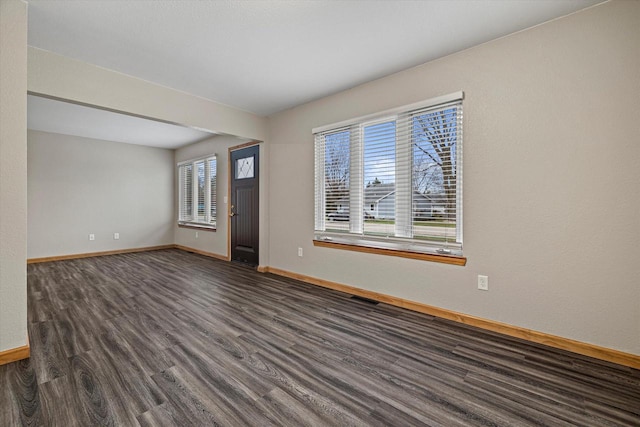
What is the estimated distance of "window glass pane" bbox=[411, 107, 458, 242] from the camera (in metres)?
2.68

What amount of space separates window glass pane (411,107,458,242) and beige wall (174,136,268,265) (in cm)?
253

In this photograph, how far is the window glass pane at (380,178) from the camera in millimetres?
3117

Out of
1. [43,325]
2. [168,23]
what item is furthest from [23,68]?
[43,325]

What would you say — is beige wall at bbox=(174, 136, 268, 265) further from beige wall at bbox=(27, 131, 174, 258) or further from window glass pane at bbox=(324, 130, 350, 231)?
window glass pane at bbox=(324, 130, 350, 231)

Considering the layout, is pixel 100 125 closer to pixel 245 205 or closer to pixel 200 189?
pixel 200 189

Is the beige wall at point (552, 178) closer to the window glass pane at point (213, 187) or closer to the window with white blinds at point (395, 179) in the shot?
the window with white blinds at point (395, 179)

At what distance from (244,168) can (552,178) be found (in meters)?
4.41

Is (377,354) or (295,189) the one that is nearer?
(377,354)

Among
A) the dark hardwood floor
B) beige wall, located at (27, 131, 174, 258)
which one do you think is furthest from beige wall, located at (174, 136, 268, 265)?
the dark hardwood floor

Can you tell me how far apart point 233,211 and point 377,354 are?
4.09m

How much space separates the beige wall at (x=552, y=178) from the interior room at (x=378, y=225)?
1 centimetres

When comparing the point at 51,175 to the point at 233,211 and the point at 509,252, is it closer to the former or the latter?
the point at 233,211

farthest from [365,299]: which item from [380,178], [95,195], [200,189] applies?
[95,195]

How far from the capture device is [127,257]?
586 centimetres
